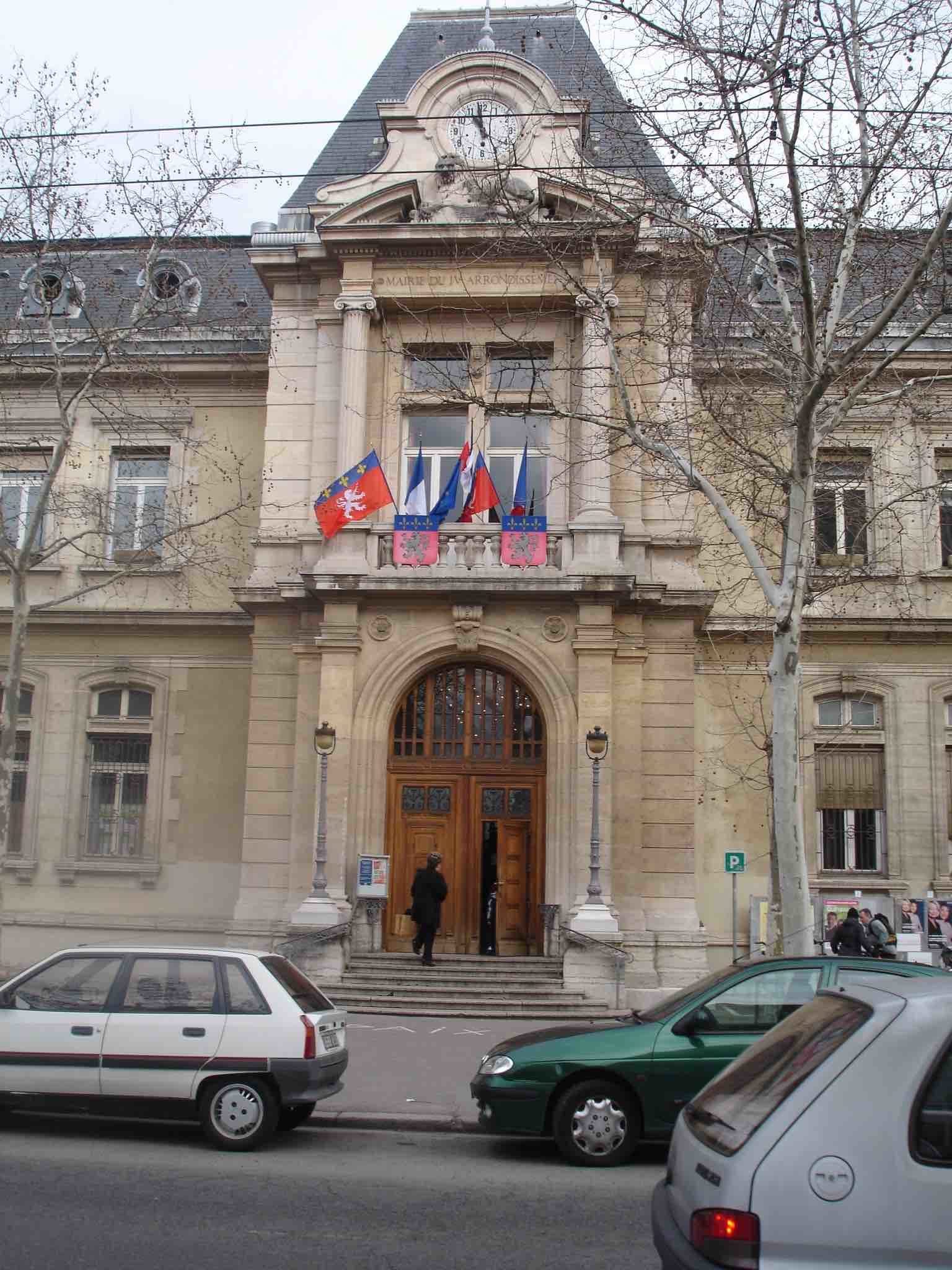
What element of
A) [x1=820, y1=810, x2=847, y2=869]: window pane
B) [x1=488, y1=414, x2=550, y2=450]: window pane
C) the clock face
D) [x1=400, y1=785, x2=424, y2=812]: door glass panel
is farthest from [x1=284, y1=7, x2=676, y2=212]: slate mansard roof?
[x1=820, y1=810, x2=847, y2=869]: window pane

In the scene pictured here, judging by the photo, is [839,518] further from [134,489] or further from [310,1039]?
[310,1039]

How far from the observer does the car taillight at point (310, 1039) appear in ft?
31.8

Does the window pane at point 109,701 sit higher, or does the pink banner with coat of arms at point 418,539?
the pink banner with coat of arms at point 418,539

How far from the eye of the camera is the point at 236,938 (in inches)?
795

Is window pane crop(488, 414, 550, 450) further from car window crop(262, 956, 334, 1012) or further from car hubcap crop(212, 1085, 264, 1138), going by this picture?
car hubcap crop(212, 1085, 264, 1138)

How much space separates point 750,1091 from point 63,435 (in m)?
14.5

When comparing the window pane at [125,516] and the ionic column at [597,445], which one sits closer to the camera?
the ionic column at [597,445]

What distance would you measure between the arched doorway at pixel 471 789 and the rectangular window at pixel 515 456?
10.0ft

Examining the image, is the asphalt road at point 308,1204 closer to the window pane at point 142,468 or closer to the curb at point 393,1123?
the curb at point 393,1123

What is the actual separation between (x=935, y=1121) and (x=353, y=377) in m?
18.4

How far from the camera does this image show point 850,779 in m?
22.7

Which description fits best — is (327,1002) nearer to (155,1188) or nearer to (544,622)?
(155,1188)

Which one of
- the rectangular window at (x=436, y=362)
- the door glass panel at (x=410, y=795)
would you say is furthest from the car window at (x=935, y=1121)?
the rectangular window at (x=436, y=362)

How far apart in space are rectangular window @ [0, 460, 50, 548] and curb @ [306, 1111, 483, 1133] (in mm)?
16057
